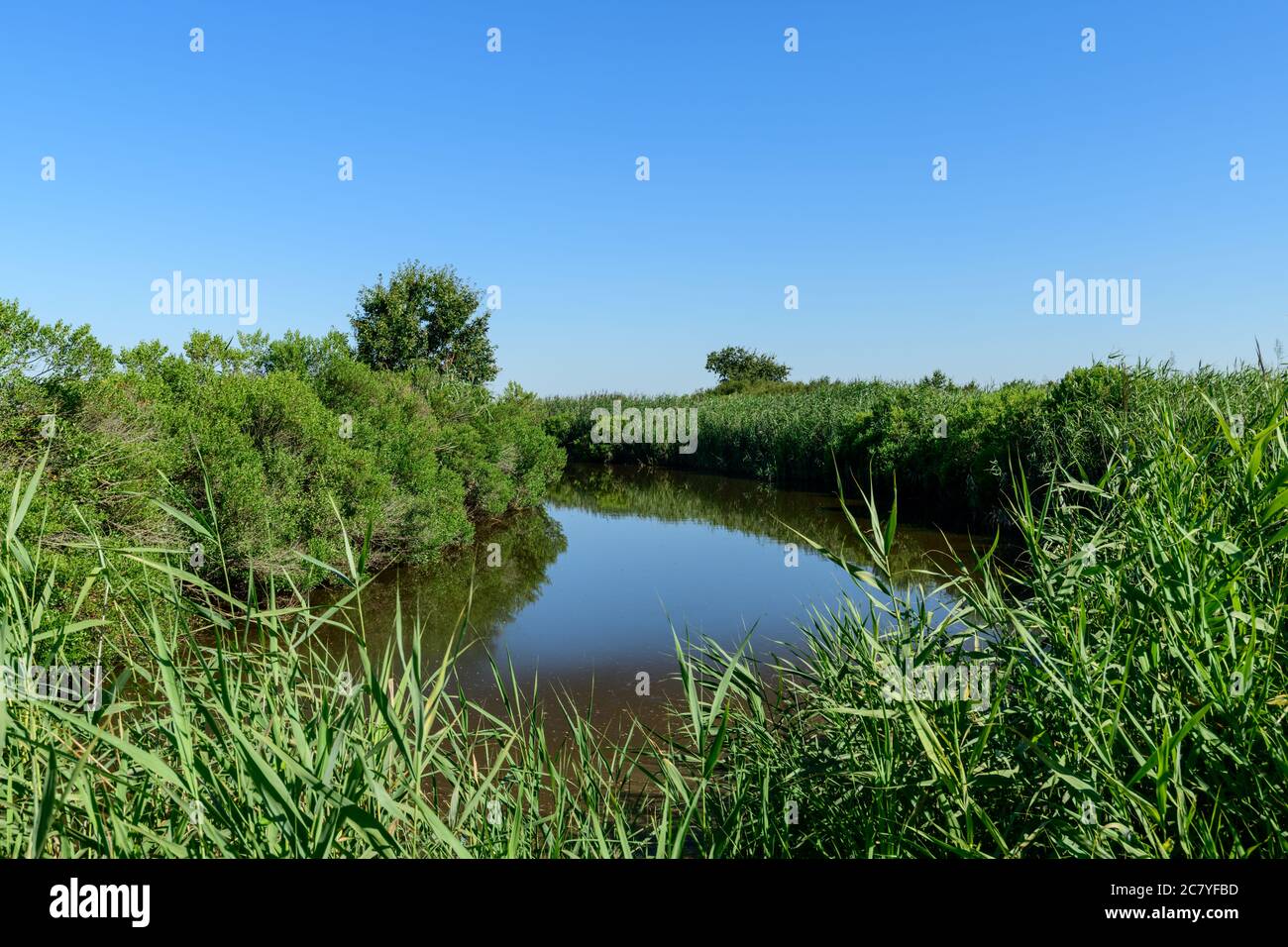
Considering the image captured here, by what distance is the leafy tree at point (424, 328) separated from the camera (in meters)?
29.8

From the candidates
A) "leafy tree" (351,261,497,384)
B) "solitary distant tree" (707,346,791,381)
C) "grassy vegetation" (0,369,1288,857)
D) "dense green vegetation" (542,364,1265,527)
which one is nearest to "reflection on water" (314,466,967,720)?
"grassy vegetation" (0,369,1288,857)

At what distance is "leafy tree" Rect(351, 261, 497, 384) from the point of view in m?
29.8

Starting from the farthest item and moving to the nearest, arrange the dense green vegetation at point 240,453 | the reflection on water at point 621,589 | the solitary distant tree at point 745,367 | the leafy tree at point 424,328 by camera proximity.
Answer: the solitary distant tree at point 745,367, the leafy tree at point 424,328, the reflection on water at point 621,589, the dense green vegetation at point 240,453

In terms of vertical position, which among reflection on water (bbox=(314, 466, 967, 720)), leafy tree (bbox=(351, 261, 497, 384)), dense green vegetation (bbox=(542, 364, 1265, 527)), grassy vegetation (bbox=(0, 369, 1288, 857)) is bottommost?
reflection on water (bbox=(314, 466, 967, 720))

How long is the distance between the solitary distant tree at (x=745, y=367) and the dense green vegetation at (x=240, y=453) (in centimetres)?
4094

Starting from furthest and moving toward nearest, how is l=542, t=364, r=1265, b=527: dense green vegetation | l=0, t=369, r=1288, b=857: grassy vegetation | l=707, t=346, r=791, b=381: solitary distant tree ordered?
l=707, t=346, r=791, b=381: solitary distant tree → l=542, t=364, r=1265, b=527: dense green vegetation → l=0, t=369, r=1288, b=857: grassy vegetation

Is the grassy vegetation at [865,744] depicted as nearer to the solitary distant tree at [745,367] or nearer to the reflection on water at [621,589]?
the reflection on water at [621,589]

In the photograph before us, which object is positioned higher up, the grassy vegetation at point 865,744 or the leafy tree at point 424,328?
the leafy tree at point 424,328

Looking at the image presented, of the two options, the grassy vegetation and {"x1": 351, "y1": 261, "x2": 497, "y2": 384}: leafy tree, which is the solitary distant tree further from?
the grassy vegetation

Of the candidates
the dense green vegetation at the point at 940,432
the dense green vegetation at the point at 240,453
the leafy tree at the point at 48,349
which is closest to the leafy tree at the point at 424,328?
the dense green vegetation at the point at 940,432

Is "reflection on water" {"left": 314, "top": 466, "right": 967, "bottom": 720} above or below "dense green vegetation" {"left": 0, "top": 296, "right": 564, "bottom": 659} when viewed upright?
below

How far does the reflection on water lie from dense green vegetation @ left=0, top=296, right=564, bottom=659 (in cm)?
112
